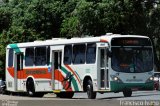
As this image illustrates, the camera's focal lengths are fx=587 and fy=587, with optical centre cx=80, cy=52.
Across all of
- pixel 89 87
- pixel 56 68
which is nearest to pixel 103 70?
pixel 89 87

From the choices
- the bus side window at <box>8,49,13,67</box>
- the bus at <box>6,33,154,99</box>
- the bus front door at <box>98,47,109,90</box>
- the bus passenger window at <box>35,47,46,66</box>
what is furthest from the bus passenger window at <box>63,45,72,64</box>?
the bus side window at <box>8,49,13,67</box>

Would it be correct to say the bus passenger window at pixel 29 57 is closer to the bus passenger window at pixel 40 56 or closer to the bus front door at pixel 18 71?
the bus passenger window at pixel 40 56

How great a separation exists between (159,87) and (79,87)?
17.0m

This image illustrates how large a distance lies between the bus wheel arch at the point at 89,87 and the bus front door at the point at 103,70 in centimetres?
47

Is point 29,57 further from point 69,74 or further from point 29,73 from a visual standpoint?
point 69,74

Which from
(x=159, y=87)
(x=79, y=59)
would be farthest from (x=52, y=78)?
(x=159, y=87)

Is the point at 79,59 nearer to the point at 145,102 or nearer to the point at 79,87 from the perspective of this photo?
the point at 79,87

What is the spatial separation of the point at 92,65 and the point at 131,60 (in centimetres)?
191

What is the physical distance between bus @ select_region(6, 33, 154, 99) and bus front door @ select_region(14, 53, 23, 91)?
3.67 ft

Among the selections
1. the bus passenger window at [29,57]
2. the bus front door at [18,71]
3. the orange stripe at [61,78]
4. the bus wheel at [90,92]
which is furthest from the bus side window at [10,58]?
the bus wheel at [90,92]

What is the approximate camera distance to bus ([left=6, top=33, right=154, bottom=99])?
1060 inches

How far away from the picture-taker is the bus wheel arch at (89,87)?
2720 centimetres

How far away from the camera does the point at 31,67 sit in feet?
107

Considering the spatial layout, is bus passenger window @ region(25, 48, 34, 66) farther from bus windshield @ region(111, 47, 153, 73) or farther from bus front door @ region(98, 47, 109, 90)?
bus windshield @ region(111, 47, 153, 73)
